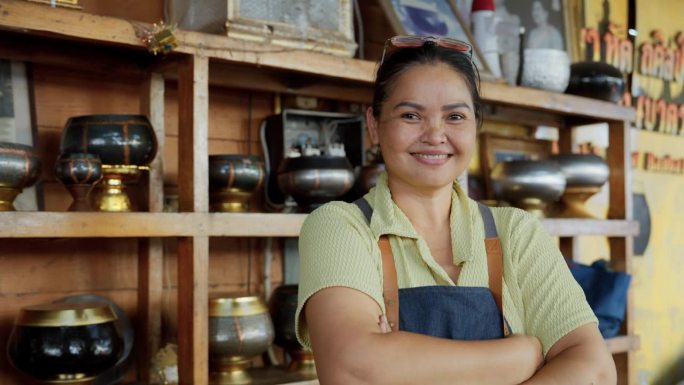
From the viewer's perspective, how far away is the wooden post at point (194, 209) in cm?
193

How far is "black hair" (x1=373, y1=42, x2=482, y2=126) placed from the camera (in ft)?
4.79

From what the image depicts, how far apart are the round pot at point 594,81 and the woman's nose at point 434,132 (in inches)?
64.1

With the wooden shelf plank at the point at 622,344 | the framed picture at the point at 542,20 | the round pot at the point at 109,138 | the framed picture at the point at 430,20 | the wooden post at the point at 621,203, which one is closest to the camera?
the round pot at the point at 109,138

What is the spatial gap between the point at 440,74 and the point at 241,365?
111 cm


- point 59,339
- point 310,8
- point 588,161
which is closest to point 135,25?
point 310,8

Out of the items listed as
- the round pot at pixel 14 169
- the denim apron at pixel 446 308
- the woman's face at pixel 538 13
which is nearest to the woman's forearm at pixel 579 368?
the denim apron at pixel 446 308

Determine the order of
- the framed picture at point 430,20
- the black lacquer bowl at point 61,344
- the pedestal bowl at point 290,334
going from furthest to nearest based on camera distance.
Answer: the framed picture at point 430,20 < the pedestal bowl at point 290,334 < the black lacquer bowl at point 61,344

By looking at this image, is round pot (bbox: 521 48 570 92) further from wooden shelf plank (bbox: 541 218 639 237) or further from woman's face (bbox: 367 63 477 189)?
woman's face (bbox: 367 63 477 189)

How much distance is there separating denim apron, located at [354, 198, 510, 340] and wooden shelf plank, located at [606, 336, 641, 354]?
1.52 meters

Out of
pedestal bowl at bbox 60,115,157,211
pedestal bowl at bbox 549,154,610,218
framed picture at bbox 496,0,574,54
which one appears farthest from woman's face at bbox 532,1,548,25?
pedestal bowl at bbox 60,115,157,211

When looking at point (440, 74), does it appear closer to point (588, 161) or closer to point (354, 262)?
point (354, 262)

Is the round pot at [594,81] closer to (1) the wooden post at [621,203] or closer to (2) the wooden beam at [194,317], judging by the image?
(1) the wooden post at [621,203]

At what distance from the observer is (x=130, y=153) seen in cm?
195

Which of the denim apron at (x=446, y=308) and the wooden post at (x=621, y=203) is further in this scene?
the wooden post at (x=621, y=203)
